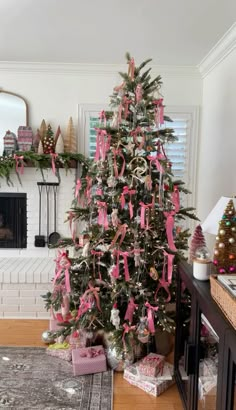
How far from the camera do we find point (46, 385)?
2.17m

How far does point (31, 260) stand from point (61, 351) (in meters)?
1.24

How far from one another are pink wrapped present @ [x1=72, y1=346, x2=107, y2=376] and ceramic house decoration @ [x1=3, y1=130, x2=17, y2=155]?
209 centimetres

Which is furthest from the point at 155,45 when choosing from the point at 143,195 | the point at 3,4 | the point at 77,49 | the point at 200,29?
the point at 143,195

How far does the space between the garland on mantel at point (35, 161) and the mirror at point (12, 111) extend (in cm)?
27

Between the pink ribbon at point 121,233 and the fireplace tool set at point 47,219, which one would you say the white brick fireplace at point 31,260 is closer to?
the fireplace tool set at point 47,219

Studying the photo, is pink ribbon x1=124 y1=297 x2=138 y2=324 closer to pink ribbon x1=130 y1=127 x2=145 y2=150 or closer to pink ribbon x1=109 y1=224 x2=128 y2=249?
pink ribbon x1=109 y1=224 x2=128 y2=249

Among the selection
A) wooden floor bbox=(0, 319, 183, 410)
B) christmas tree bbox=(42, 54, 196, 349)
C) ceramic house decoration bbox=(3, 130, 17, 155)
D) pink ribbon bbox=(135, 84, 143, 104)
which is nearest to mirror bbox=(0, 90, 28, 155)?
ceramic house decoration bbox=(3, 130, 17, 155)

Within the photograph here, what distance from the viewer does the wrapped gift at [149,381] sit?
2.12 m

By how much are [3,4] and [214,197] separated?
7.41 ft

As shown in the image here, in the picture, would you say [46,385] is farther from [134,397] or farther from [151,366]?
[151,366]

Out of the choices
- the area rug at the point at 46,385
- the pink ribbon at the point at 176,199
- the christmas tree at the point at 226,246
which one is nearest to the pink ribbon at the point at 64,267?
the area rug at the point at 46,385

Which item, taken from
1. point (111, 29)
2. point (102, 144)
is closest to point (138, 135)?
point (102, 144)

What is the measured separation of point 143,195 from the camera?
223cm

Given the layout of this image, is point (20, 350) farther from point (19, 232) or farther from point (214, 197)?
point (214, 197)
